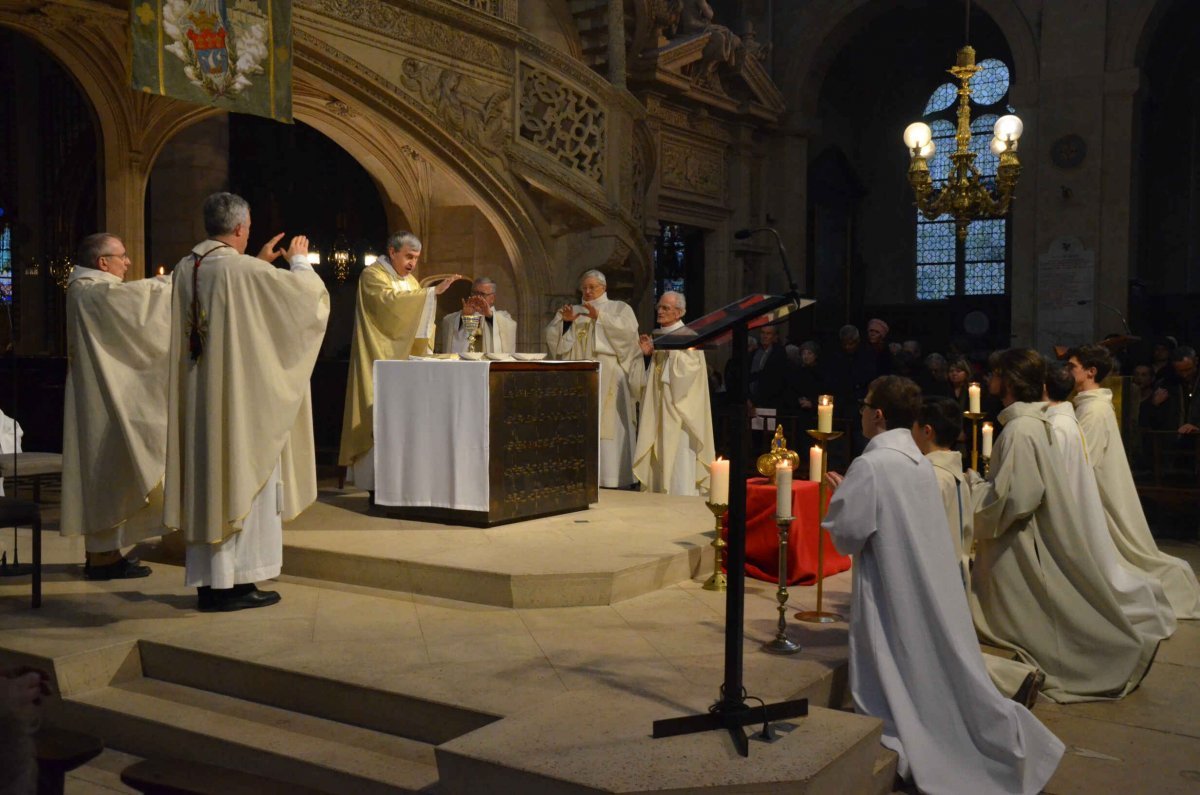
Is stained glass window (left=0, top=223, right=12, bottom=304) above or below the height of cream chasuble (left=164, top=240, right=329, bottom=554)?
above

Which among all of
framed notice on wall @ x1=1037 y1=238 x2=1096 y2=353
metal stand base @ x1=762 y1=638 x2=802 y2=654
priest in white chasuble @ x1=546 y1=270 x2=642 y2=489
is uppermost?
framed notice on wall @ x1=1037 y1=238 x2=1096 y2=353

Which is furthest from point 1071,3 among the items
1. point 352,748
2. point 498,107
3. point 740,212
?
point 352,748

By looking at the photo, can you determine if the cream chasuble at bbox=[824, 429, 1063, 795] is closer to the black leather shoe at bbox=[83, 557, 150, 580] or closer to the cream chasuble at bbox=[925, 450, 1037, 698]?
the cream chasuble at bbox=[925, 450, 1037, 698]

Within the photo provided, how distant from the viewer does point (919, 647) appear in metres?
3.47

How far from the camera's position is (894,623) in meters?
3.50

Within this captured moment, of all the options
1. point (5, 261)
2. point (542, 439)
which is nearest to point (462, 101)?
point (542, 439)

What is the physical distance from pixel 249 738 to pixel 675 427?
5251mm

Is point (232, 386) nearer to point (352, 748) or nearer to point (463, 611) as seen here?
point (463, 611)

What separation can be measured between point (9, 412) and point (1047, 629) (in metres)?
9.83

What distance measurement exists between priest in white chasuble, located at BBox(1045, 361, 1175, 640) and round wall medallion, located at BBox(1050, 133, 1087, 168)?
927 centimetres

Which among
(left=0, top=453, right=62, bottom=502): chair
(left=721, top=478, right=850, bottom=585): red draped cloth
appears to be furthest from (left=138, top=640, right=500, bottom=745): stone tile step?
(left=721, top=478, right=850, bottom=585): red draped cloth

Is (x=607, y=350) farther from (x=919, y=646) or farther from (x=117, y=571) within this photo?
(x=919, y=646)

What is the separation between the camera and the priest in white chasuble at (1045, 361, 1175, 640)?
4758 mm

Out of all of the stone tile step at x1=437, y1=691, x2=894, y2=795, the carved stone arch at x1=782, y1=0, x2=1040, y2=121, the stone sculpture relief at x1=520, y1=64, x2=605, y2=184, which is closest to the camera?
the stone tile step at x1=437, y1=691, x2=894, y2=795
